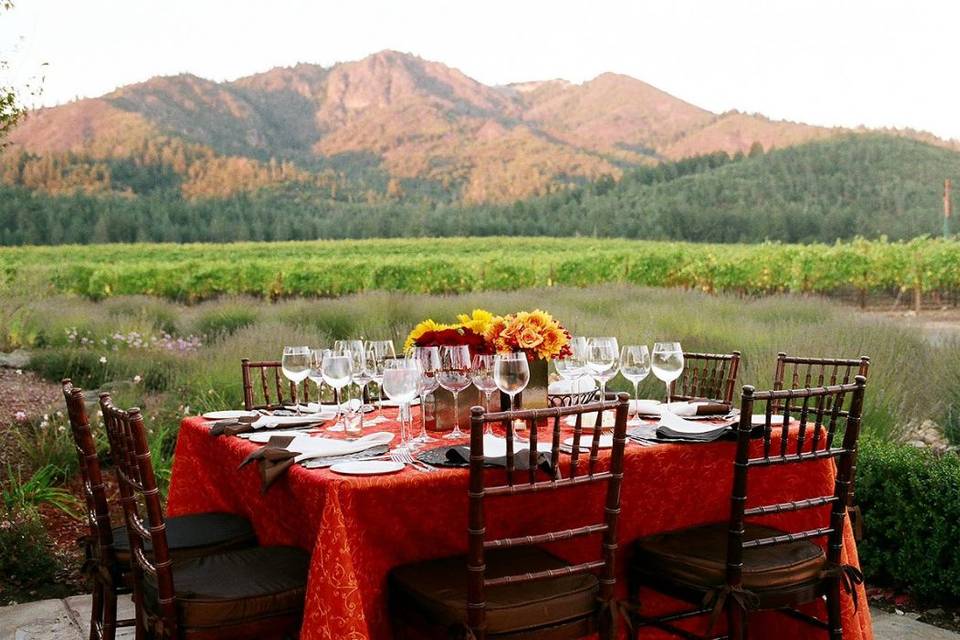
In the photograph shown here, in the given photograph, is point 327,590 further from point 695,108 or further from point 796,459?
point 695,108

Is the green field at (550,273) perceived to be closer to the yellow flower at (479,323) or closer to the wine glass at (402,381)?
the yellow flower at (479,323)

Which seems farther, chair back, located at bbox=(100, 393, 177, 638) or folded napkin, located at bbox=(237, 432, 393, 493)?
folded napkin, located at bbox=(237, 432, 393, 493)

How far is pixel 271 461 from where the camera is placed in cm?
233

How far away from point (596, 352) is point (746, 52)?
97.6ft

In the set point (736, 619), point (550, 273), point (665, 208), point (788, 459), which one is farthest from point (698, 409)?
point (665, 208)

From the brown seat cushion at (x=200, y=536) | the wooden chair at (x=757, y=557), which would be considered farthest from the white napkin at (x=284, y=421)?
the wooden chair at (x=757, y=557)

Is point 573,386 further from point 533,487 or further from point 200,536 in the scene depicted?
point 200,536

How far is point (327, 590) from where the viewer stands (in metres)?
2.08

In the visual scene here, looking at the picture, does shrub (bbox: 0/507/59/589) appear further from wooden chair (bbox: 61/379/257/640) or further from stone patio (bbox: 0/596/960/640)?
wooden chair (bbox: 61/379/257/640)

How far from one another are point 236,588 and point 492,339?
103 centimetres

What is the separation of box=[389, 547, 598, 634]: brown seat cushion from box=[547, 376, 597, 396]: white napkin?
96 cm

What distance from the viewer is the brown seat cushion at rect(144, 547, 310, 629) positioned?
2193mm

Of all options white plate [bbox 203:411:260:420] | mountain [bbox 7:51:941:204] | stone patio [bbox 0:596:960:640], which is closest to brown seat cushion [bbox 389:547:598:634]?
white plate [bbox 203:411:260:420]

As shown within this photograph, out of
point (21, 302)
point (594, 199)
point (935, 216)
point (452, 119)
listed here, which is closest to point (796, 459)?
point (21, 302)
